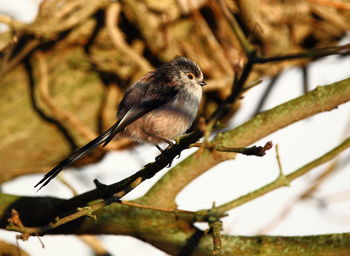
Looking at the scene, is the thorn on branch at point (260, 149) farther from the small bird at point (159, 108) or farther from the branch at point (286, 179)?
the small bird at point (159, 108)

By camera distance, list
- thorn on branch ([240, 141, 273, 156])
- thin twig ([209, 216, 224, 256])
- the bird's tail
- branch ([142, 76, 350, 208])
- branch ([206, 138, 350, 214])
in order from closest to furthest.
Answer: thorn on branch ([240, 141, 273, 156]) < thin twig ([209, 216, 224, 256]) < the bird's tail < branch ([206, 138, 350, 214]) < branch ([142, 76, 350, 208])

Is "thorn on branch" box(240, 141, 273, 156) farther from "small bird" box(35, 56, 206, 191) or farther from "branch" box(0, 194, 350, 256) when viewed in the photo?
"small bird" box(35, 56, 206, 191)

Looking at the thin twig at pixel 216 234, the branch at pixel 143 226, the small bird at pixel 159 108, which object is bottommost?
Answer: the thin twig at pixel 216 234

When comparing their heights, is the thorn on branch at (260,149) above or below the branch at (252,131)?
below

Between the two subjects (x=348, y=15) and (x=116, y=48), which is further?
(x=348, y=15)

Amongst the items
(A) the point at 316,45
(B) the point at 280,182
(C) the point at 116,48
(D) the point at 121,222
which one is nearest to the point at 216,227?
(B) the point at 280,182

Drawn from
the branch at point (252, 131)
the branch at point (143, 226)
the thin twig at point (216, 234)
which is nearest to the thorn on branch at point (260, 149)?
the thin twig at point (216, 234)

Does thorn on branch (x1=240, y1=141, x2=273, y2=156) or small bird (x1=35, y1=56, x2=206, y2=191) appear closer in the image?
thorn on branch (x1=240, y1=141, x2=273, y2=156)

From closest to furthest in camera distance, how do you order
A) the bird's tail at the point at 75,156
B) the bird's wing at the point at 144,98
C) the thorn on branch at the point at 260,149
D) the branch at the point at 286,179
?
1. the thorn on branch at the point at 260,149
2. the bird's tail at the point at 75,156
3. the branch at the point at 286,179
4. the bird's wing at the point at 144,98

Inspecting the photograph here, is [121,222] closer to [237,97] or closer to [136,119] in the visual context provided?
[136,119]

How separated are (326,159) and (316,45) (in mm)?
3414

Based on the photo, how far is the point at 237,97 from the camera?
2074 mm

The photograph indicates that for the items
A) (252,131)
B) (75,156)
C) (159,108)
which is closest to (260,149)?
(75,156)

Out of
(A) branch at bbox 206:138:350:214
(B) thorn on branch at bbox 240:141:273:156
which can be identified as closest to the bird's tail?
(A) branch at bbox 206:138:350:214
